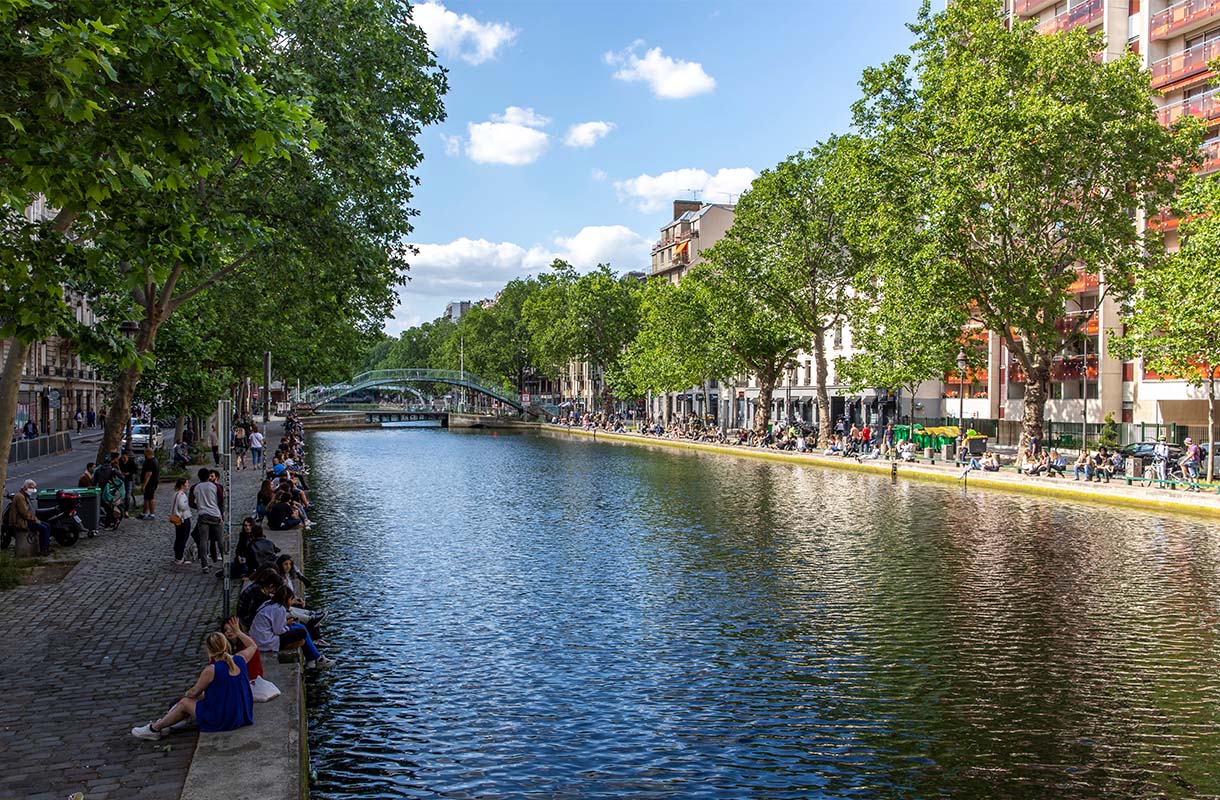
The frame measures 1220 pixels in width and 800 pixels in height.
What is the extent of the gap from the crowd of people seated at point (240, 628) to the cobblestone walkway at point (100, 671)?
30 centimetres

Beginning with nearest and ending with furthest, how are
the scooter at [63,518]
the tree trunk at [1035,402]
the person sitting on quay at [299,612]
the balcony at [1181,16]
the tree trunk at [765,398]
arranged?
1. the person sitting on quay at [299,612]
2. the scooter at [63,518]
3. the tree trunk at [1035,402]
4. the balcony at [1181,16]
5. the tree trunk at [765,398]

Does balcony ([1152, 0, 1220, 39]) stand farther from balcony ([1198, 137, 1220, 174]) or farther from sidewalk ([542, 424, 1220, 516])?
sidewalk ([542, 424, 1220, 516])

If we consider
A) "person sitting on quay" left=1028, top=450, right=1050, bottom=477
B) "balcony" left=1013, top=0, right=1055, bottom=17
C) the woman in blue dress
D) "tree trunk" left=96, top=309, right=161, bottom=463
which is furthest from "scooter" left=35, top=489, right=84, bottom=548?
"balcony" left=1013, top=0, right=1055, bottom=17

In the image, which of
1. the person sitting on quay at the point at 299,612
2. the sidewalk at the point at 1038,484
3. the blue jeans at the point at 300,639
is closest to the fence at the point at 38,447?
the person sitting on quay at the point at 299,612

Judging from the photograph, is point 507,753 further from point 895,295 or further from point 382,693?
point 895,295

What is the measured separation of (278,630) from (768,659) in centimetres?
662

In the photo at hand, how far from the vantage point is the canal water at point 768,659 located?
1010 centimetres

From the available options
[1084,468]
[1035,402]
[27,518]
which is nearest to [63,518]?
[27,518]

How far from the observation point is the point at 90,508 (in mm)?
21156

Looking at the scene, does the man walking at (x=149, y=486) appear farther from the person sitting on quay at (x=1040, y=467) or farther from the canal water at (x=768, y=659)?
the person sitting on quay at (x=1040, y=467)

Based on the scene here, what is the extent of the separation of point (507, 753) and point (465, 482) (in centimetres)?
3148

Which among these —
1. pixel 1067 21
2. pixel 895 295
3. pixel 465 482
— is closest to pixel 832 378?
pixel 1067 21

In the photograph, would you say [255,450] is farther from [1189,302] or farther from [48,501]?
[1189,302]

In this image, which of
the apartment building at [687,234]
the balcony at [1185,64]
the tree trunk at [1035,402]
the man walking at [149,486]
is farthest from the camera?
the apartment building at [687,234]
